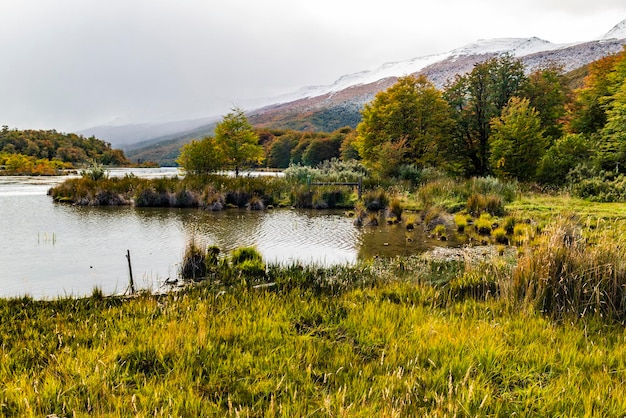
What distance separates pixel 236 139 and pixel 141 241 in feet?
94.1

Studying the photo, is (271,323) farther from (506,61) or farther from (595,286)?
(506,61)

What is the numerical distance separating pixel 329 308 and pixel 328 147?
9811 cm

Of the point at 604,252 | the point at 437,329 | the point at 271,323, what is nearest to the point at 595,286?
the point at 604,252

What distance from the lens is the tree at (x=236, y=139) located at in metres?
38.4

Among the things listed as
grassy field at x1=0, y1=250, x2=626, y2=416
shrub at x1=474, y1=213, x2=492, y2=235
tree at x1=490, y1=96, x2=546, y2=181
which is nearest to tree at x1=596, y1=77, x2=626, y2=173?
tree at x1=490, y1=96, x2=546, y2=181

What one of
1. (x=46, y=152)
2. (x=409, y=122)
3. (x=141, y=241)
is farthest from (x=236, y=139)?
(x=46, y=152)

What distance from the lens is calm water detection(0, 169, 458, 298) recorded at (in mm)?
7406

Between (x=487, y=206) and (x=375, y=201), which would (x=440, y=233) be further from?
(x=375, y=201)

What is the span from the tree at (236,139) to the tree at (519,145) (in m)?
23.1

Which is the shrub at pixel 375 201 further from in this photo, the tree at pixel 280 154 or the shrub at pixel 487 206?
the tree at pixel 280 154

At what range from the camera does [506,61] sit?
31.7 m

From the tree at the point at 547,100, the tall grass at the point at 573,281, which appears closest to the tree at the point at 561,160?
the tree at the point at 547,100

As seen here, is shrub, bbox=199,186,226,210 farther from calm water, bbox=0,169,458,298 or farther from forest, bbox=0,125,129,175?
forest, bbox=0,125,129,175

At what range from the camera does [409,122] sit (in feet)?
108
